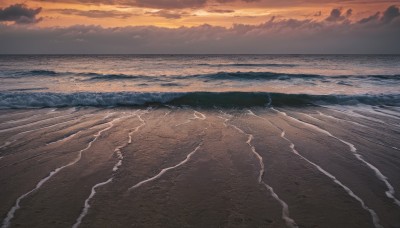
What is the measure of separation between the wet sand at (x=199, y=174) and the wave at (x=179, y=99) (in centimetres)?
453

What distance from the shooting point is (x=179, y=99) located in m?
16.3

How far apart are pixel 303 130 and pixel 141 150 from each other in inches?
192

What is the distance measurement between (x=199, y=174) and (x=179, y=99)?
11.1 meters

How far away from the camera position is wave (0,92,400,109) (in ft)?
47.8

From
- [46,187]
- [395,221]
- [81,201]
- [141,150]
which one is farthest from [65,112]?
[395,221]

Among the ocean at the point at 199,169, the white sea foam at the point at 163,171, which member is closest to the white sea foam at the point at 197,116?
the ocean at the point at 199,169

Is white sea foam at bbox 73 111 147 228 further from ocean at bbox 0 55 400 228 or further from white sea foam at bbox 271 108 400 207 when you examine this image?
white sea foam at bbox 271 108 400 207

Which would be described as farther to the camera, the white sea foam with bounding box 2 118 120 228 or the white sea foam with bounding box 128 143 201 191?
the white sea foam with bounding box 128 143 201 191

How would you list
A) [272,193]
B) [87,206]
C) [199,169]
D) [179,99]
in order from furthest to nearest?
1. [179,99]
2. [199,169]
3. [272,193]
4. [87,206]

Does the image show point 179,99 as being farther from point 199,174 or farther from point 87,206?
point 87,206

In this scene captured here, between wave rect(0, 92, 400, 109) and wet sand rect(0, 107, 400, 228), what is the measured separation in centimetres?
453

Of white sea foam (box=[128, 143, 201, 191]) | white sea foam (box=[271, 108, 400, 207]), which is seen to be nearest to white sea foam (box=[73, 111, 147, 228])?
white sea foam (box=[128, 143, 201, 191])

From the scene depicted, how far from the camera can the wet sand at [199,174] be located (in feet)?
13.0

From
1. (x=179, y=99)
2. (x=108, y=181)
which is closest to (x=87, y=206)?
(x=108, y=181)
